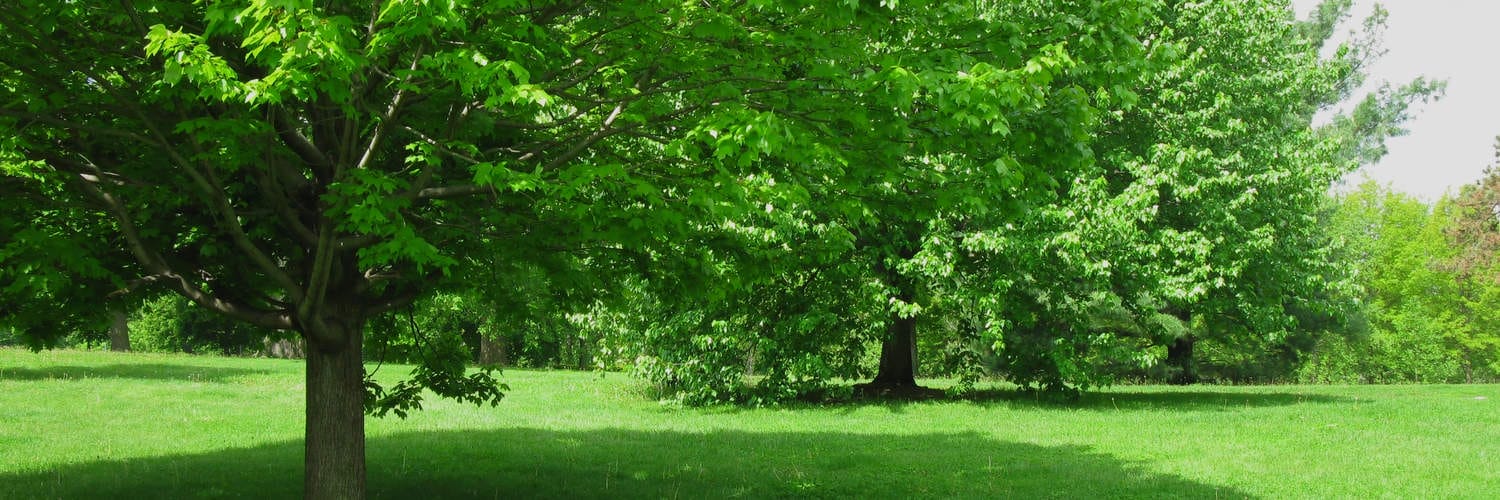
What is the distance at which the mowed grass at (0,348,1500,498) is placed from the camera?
11.2m

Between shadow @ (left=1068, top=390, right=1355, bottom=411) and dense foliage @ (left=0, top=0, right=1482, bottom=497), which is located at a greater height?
dense foliage @ (left=0, top=0, right=1482, bottom=497)

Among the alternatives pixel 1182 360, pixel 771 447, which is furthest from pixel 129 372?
pixel 1182 360

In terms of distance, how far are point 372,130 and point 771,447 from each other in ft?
25.1

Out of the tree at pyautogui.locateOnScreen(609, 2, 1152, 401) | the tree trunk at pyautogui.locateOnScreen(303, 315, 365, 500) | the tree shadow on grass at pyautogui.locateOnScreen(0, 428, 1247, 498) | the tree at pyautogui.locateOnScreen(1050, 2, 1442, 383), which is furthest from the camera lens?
the tree at pyautogui.locateOnScreen(1050, 2, 1442, 383)

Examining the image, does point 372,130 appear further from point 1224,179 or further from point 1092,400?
point 1092,400

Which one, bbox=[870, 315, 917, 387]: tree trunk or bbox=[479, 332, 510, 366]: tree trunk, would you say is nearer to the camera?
bbox=[870, 315, 917, 387]: tree trunk

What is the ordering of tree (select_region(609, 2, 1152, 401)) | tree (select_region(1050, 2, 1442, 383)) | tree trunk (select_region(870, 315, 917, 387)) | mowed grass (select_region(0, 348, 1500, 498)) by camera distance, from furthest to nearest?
tree trunk (select_region(870, 315, 917, 387)), tree (select_region(1050, 2, 1442, 383)), mowed grass (select_region(0, 348, 1500, 498)), tree (select_region(609, 2, 1152, 401))

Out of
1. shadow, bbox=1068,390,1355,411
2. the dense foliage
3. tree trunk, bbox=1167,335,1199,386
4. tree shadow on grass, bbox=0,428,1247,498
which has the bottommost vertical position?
tree shadow on grass, bbox=0,428,1247,498

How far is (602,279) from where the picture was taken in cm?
943

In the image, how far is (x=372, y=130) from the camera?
870 centimetres

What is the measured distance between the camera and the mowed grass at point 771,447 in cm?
1123

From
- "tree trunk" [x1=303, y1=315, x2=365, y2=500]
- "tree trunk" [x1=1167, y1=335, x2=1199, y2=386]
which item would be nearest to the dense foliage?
"tree trunk" [x1=303, y1=315, x2=365, y2=500]

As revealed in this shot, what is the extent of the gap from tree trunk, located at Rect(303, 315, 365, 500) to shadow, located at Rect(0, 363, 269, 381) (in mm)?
18620

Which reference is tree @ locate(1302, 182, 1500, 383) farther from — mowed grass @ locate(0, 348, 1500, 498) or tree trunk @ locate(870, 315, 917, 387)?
tree trunk @ locate(870, 315, 917, 387)
